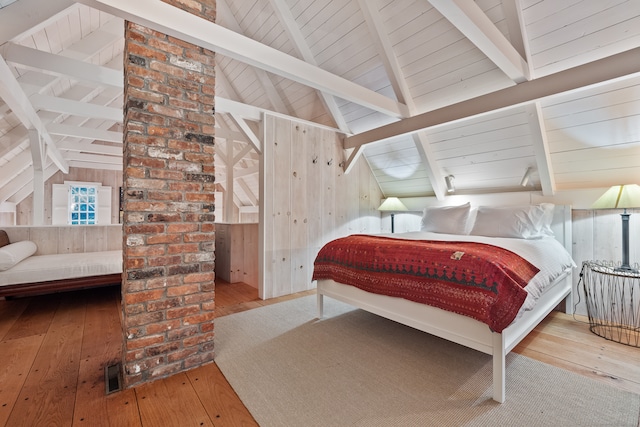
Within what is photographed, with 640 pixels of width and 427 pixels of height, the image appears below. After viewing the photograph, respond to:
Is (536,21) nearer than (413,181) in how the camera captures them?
Yes

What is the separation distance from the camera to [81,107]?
3465 mm

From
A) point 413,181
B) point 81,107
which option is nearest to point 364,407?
point 413,181

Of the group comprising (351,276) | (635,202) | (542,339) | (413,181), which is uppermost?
(413,181)

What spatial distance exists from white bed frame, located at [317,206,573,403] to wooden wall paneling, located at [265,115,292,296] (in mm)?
861

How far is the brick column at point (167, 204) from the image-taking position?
1547 millimetres

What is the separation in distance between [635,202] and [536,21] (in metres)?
1.53

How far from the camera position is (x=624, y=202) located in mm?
2127

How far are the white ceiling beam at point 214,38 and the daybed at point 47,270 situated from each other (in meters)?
2.56

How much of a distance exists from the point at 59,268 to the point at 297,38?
3549 mm

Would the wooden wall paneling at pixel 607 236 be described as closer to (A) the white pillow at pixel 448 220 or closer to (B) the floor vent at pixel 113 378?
(A) the white pillow at pixel 448 220

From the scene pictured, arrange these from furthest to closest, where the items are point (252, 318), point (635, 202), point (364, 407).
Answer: point (252, 318) < point (635, 202) < point (364, 407)

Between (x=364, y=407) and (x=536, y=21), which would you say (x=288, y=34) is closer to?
(x=536, y=21)

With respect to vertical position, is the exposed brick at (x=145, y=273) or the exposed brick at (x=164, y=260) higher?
the exposed brick at (x=164, y=260)

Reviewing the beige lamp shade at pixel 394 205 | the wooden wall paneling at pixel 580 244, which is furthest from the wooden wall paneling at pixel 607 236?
the beige lamp shade at pixel 394 205
